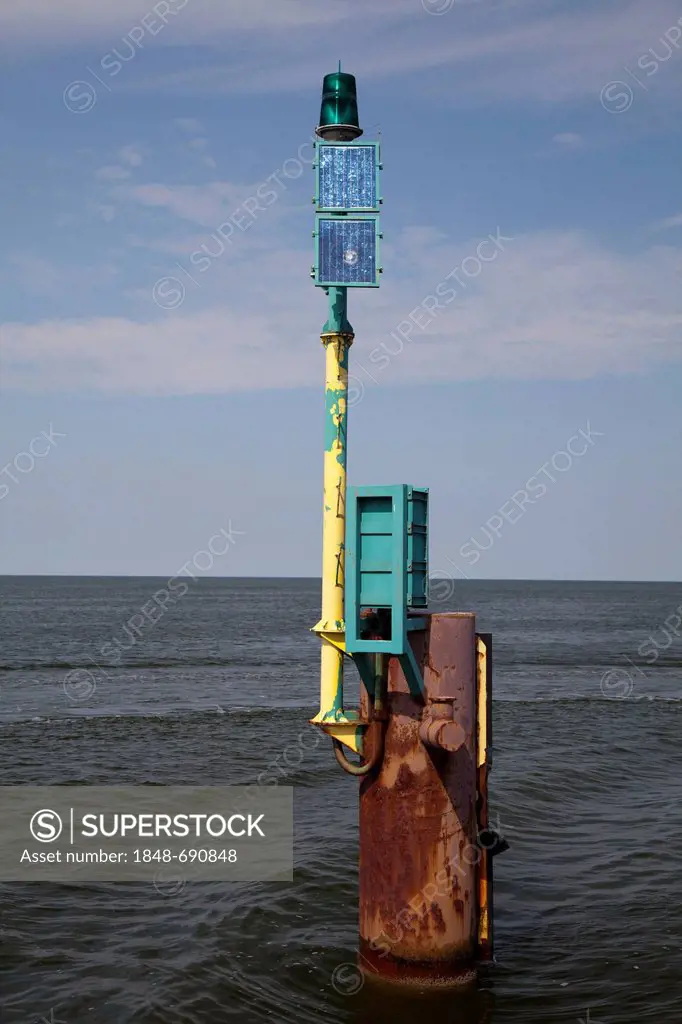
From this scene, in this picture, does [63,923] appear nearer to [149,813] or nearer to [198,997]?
[198,997]

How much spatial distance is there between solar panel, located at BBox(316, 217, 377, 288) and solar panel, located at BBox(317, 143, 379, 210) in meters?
0.17

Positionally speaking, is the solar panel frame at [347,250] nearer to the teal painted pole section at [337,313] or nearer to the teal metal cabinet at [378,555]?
the teal painted pole section at [337,313]

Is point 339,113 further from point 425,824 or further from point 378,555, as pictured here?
point 425,824

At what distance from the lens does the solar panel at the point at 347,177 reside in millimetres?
9234

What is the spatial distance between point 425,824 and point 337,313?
4.89 metres

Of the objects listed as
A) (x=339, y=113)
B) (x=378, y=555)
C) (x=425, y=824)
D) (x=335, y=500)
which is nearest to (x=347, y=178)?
(x=339, y=113)

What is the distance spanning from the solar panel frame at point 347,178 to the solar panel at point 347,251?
0.14 m

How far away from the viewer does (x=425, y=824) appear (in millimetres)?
8930

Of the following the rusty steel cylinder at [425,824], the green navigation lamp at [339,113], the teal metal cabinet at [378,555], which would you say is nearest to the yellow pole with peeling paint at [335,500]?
the teal metal cabinet at [378,555]

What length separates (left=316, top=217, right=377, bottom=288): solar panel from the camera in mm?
9188

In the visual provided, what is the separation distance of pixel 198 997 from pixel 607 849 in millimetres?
7352

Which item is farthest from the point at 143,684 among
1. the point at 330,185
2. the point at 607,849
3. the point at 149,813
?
the point at 330,185

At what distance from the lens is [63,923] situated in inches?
463

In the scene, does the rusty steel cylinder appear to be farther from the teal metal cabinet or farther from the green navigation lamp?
the green navigation lamp
